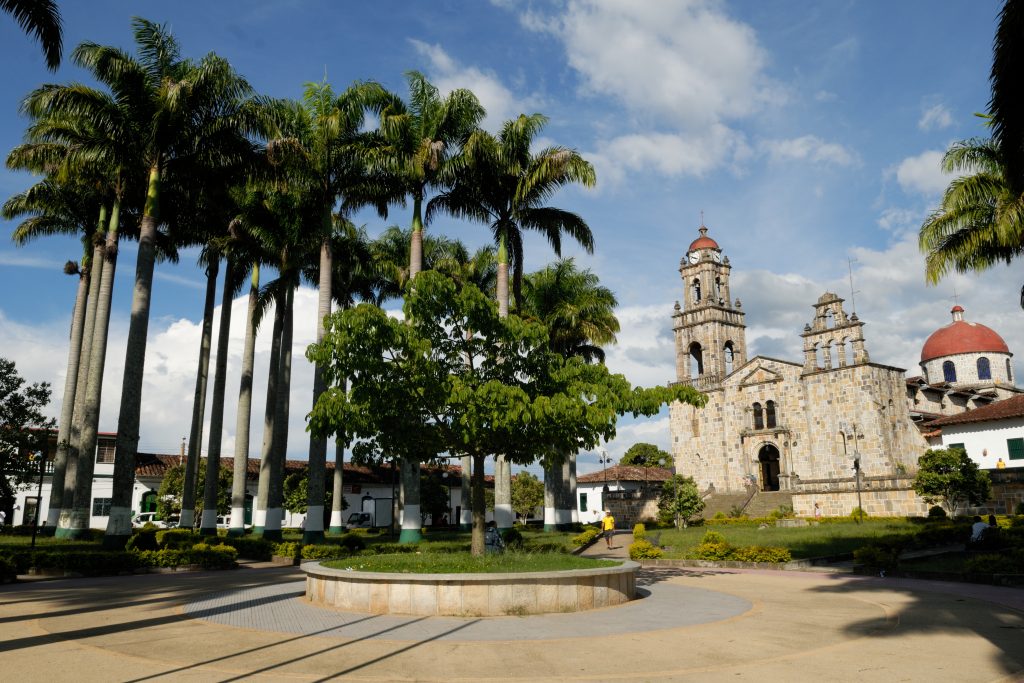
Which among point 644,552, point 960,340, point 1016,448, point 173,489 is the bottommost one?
point 644,552

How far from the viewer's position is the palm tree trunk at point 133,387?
72.3 feet

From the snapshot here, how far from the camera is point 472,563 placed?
14.8 meters

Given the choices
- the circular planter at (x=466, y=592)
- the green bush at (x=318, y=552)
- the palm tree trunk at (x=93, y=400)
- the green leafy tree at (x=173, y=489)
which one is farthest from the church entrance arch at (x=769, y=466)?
the palm tree trunk at (x=93, y=400)

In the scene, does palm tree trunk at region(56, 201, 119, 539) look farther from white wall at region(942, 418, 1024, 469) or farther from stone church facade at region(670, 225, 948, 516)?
white wall at region(942, 418, 1024, 469)

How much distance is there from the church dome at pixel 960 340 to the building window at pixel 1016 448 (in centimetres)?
2944

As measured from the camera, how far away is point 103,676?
7926 millimetres

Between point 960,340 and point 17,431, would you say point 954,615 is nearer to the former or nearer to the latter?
point 17,431

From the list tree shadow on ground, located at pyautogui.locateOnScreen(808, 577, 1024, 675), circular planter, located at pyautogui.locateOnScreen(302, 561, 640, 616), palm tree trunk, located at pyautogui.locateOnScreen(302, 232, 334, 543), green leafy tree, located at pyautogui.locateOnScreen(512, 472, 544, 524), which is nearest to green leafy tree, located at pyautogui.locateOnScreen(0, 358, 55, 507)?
palm tree trunk, located at pyautogui.locateOnScreen(302, 232, 334, 543)

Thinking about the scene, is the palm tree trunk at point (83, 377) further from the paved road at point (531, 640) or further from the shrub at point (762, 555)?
the shrub at point (762, 555)

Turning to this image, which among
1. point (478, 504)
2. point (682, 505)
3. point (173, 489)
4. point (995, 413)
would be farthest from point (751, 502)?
point (173, 489)

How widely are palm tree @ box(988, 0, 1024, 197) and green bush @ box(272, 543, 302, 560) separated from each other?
2381cm

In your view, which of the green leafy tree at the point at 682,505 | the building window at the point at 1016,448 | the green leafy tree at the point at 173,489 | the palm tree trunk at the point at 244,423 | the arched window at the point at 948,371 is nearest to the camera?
the palm tree trunk at the point at 244,423

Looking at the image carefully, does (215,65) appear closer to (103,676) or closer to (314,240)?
(314,240)

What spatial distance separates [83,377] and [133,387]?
10940 mm
